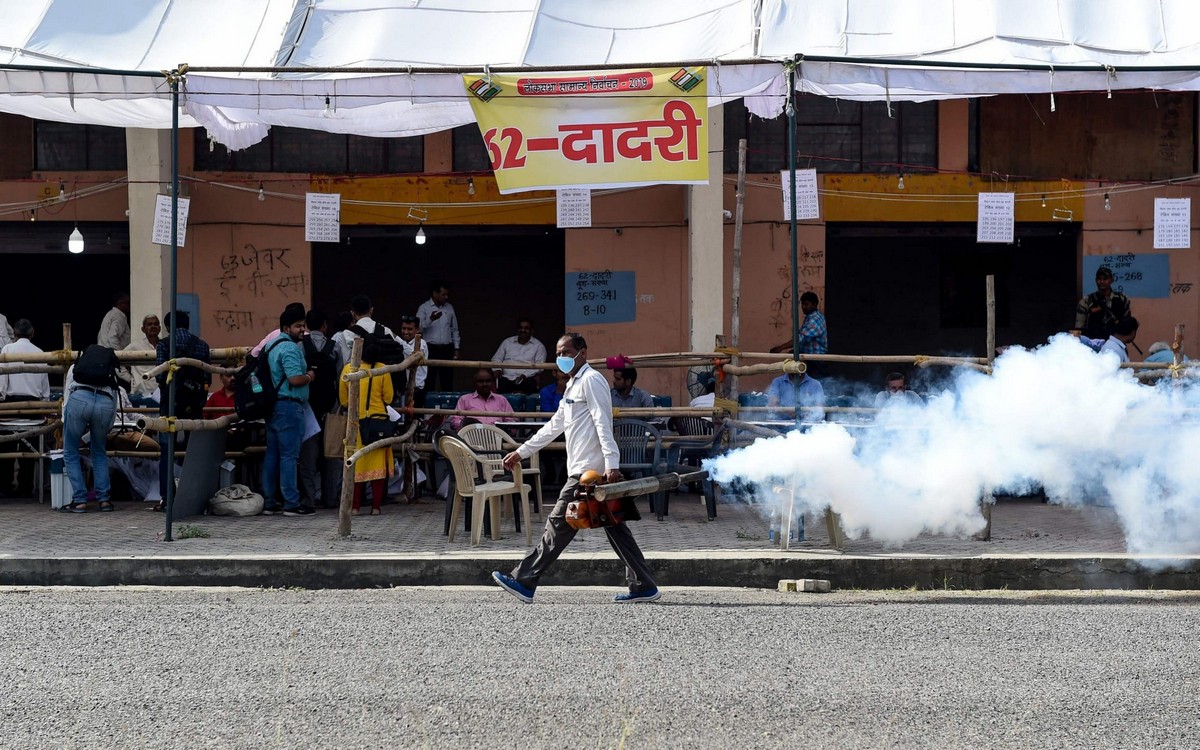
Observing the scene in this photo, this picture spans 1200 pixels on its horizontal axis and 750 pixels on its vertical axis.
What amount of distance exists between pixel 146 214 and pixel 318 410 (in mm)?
4114

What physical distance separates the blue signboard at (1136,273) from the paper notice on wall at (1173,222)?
1.42 m

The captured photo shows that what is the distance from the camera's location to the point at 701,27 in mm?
10969

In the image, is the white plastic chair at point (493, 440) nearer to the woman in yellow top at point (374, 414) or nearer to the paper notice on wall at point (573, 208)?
the woman in yellow top at point (374, 414)

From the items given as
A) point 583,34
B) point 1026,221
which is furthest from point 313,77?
point 1026,221

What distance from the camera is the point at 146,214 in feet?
47.1

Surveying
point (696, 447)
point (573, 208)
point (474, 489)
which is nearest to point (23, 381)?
point (474, 489)

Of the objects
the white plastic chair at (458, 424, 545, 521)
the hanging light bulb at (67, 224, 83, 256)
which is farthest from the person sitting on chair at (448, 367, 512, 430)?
the hanging light bulb at (67, 224, 83, 256)

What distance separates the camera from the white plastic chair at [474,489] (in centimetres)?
993

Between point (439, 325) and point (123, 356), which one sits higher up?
point (439, 325)

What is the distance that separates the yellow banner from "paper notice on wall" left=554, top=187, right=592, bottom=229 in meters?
2.78

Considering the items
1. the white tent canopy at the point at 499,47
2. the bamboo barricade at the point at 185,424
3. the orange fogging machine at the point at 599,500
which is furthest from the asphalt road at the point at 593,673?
the white tent canopy at the point at 499,47

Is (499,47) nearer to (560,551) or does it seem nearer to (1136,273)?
(560,551)

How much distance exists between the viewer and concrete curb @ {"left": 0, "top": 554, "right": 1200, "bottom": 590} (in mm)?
8992

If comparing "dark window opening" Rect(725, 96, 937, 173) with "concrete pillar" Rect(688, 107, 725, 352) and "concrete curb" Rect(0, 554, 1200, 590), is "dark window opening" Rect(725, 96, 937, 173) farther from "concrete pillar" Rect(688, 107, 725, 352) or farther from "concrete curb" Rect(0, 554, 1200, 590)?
"concrete curb" Rect(0, 554, 1200, 590)
